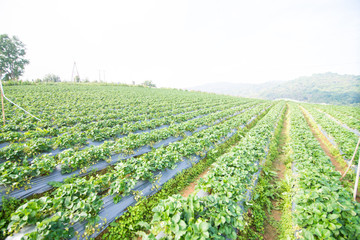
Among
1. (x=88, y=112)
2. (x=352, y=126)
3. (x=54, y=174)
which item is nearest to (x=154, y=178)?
(x=54, y=174)

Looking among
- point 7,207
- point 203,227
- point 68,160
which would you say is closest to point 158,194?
point 203,227

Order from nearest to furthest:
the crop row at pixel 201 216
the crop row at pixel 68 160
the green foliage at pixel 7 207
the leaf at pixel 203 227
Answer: the leaf at pixel 203 227 → the crop row at pixel 201 216 → the green foliage at pixel 7 207 → the crop row at pixel 68 160

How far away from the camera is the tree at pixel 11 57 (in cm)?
4216

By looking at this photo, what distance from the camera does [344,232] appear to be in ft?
8.46

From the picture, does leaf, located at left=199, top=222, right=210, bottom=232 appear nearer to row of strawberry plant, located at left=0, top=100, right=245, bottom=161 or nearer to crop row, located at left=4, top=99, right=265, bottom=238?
crop row, located at left=4, top=99, right=265, bottom=238

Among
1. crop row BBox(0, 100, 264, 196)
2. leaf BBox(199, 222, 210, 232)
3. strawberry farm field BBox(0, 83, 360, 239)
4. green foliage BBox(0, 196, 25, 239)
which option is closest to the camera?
leaf BBox(199, 222, 210, 232)

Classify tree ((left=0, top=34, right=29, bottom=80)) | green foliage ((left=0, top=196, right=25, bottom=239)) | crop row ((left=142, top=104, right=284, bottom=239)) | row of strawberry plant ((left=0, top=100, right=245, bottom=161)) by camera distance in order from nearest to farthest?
crop row ((left=142, top=104, right=284, bottom=239)) < green foliage ((left=0, top=196, right=25, bottom=239)) < row of strawberry plant ((left=0, top=100, right=245, bottom=161)) < tree ((left=0, top=34, right=29, bottom=80))

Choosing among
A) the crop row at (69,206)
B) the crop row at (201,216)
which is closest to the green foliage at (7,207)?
the crop row at (69,206)

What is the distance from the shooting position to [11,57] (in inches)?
1727

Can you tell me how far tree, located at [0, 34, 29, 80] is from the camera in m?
42.2

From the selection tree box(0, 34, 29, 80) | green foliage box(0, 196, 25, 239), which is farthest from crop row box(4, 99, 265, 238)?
tree box(0, 34, 29, 80)

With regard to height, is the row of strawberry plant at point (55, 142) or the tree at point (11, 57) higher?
the tree at point (11, 57)

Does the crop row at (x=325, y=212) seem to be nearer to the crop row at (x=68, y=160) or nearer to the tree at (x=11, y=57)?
the crop row at (x=68, y=160)

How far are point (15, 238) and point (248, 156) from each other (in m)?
6.25
